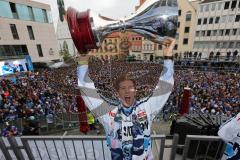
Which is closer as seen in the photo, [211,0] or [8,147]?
[8,147]

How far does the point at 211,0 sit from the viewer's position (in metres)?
29.8

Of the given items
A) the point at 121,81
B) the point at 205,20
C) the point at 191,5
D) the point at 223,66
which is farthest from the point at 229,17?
the point at 121,81

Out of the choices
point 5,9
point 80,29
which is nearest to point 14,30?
point 5,9

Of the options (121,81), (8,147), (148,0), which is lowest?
(8,147)

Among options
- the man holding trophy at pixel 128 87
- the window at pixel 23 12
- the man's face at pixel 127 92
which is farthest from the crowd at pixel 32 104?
the window at pixel 23 12

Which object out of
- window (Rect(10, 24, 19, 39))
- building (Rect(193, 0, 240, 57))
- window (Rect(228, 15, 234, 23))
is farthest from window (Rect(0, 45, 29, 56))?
window (Rect(228, 15, 234, 23))

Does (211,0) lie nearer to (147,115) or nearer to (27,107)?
(27,107)

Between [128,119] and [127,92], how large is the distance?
0.26 meters

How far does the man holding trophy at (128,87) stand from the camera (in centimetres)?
163

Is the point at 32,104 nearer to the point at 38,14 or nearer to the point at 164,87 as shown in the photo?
the point at 164,87

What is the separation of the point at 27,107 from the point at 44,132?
230 centimetres

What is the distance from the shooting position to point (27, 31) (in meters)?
25.4

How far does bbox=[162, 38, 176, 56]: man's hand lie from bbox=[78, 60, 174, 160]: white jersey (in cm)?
11

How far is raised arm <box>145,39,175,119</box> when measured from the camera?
1.75 m
